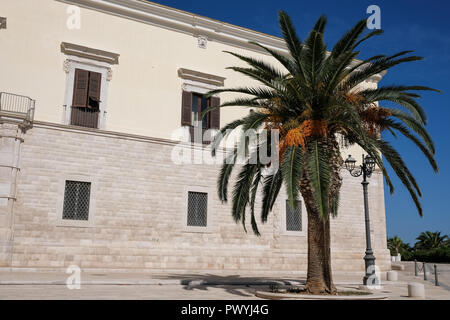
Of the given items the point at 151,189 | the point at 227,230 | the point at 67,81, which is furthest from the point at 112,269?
the point at 67,81

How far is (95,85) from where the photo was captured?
17.4 m

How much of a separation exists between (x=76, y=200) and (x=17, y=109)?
12.4 feet

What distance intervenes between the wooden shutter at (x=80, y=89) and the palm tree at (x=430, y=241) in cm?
5333

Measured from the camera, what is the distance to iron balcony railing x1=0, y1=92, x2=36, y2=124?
1562 centimetres

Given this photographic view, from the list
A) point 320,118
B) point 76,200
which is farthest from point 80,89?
point 320,118

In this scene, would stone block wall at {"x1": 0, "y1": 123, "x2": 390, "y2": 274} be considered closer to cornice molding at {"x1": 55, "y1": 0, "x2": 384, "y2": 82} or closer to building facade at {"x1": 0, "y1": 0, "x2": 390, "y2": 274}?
building facade at {"x1": 0, "y1": 0, "x2": 390, "y2": 274}

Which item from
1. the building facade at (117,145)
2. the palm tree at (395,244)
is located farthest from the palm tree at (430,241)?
the building facade at (117,145)

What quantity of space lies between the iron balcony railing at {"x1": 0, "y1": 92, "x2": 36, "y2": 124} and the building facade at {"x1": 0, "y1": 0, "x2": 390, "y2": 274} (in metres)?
0.04

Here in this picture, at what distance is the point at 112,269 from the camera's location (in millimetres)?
16188

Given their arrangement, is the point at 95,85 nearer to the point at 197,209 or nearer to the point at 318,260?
the point at 197,209

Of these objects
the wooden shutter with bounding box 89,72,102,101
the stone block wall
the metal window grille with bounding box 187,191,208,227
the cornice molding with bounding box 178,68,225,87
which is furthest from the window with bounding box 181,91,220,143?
the wooden shutter with bounding box 89,72,102,101

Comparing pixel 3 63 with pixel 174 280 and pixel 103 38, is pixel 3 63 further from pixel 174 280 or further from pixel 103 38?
pixel 174 280

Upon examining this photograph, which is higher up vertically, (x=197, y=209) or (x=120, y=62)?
(x=120, y=62)

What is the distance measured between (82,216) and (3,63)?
605 cm
